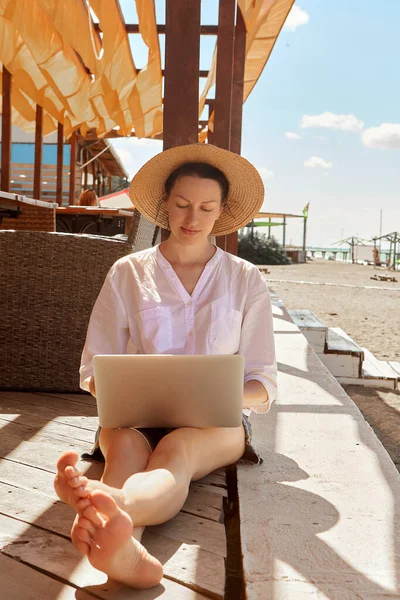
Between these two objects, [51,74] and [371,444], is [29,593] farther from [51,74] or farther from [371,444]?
[51,74]

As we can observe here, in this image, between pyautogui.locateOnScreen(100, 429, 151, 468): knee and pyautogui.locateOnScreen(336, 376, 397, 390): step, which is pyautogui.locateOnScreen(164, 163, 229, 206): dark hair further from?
pyautogui.locateOnScreen(336, 376, 397, 390): step

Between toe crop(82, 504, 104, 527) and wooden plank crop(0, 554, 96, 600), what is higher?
toe crop(82, 504, 104, 527)

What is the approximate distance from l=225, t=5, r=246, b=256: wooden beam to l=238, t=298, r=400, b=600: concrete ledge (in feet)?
8.13

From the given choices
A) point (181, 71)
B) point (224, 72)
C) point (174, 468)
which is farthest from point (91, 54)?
point (174, 468)

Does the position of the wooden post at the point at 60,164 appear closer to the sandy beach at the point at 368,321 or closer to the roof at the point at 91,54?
the roof at the point at 91,54

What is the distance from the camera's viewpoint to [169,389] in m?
1.40

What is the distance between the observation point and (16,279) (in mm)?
2494

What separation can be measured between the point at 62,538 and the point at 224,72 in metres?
3.31

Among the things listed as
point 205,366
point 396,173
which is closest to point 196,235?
point 205,366

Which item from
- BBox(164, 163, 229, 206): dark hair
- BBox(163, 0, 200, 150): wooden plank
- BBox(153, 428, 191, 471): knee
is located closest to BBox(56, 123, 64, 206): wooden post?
BBox(163, 0, 200, 150): wooden plank

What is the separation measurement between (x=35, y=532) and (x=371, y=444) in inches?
43.8

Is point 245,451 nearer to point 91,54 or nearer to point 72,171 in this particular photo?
point 91,54

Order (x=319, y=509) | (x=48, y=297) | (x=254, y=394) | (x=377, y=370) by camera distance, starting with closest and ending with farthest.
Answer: (x=319, y=509)
(x=254, y=394)
(x=48, y=297)
(x=377, y=370)

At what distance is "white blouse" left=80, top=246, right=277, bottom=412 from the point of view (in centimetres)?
165
